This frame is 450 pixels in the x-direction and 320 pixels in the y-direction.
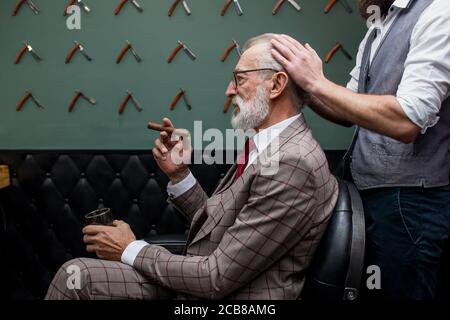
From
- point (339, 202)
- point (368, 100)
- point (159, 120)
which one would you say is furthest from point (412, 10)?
point (159, 120)

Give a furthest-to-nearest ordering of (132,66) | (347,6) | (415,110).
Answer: (132,66)
(347,6)
(415,110)

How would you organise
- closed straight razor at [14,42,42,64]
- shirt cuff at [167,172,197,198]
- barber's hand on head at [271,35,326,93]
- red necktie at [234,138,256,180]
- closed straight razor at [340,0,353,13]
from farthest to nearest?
1. closed straight razor at [14,42,42,64]
2. closed straight razor at [340,0,353,13]
3. shirt cuff at [167,172,197,198]
4. red necktie at [234,138,256,180]
5. barber's hand on head at [271,35,326,93]

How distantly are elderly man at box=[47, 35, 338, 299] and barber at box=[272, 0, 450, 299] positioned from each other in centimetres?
15

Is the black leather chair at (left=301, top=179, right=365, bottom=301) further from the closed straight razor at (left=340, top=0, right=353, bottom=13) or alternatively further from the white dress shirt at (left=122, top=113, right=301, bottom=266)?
the closed straight razor at (left=340, top=0, right=353, bottom=13)

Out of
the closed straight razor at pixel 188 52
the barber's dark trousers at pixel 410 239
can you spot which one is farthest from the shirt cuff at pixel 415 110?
the closed straight razor at pixel 188 52

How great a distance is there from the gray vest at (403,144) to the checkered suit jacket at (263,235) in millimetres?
202

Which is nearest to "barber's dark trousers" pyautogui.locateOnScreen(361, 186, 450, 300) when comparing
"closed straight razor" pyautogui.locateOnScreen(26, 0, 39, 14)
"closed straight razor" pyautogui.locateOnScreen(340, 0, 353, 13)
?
"closed straight razor" pyautogui.locateOnScreen(340, 0, 353, 13)

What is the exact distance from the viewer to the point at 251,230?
1265 millimetres

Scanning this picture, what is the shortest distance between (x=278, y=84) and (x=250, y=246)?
581mm

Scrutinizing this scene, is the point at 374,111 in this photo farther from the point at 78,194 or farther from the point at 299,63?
the point at 78,194

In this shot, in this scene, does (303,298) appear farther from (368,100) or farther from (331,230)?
(368,100)

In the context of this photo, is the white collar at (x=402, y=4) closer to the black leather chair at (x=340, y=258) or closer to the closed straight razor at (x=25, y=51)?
the black leather chair at (x=340, y=258)

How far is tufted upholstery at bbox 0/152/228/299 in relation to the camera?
7.54 ft

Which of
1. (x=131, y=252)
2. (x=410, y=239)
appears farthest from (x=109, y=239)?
(x=410, y=239)
